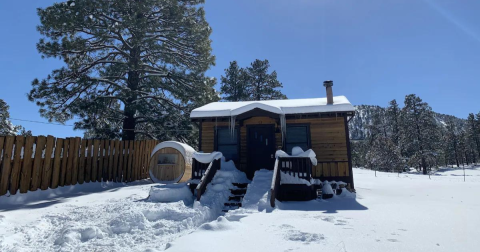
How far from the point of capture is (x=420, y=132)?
112 feet

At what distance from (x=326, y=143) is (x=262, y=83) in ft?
67.8

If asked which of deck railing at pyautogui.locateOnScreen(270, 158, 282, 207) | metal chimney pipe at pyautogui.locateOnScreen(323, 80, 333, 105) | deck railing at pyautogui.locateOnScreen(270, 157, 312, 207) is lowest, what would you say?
deck railing at pyautogui.locateOnScreen(270, 158, 282, 207)

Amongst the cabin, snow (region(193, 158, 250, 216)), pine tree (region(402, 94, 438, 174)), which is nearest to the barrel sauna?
the cabin

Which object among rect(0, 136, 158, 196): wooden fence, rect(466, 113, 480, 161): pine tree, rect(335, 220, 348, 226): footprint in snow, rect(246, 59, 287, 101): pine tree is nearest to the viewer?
rect(335, 220, 348, 226): footprint in snow

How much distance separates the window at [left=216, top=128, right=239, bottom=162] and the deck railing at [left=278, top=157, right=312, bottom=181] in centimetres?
276

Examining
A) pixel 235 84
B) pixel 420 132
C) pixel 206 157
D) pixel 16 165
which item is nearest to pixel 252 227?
pixel 206 157

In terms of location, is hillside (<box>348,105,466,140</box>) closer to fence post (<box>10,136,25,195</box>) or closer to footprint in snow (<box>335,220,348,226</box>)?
footprint in snow (<box>335,220,348,226</box>)

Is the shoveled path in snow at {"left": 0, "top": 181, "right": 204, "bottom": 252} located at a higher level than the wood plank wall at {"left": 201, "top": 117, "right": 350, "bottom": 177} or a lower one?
lower

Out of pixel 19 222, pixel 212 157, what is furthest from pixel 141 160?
pixel 19 222

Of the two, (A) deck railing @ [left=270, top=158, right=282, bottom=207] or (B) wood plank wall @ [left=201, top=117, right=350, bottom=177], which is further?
(B) wood plank wall @ [left=201, top=117, right=350, bottom=177]

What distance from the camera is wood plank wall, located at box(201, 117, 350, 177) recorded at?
10.2 meters

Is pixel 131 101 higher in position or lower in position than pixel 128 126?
higher

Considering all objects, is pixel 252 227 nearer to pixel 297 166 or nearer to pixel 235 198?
pixel 235 198

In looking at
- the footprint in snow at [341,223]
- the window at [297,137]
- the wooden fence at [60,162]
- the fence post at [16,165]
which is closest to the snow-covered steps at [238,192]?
the window at [297,137]
